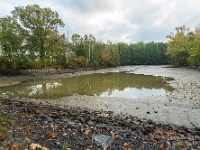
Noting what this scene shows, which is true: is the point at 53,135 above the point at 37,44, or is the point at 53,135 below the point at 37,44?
below

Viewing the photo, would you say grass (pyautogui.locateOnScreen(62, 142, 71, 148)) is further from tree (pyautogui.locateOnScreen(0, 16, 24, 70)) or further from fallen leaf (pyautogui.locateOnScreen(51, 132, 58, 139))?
tree (pyautogui.locateOnScreen(0, 16, 24, 70))

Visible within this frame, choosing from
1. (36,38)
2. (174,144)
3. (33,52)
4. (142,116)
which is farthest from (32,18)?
(174,144)

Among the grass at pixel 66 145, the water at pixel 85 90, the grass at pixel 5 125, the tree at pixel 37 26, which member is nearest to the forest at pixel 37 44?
the tree at pixel 37 26

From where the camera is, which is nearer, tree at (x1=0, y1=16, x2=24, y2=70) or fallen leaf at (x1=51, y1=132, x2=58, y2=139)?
fallen leaf at (x1=51, y1=132, x2=58, y2=139)

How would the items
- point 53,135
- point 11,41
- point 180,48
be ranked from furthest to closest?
point 180,48 < point 11,41 < point 53,135

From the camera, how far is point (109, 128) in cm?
658

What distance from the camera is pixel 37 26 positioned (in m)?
37.1

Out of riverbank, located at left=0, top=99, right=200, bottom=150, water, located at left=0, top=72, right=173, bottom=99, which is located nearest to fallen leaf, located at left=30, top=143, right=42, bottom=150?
riverbank, located at left=0, top=99, right=200, bottom=150

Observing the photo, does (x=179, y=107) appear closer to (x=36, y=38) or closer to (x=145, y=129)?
(x=145, y=129)

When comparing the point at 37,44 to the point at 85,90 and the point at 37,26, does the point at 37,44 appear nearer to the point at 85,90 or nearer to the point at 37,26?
the point at 37,26

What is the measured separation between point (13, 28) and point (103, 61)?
1594 inches

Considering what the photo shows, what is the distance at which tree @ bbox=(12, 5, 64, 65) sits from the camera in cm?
3626

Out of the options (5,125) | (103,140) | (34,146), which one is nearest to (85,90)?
(5,125)

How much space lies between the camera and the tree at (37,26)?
36259 millimetres
